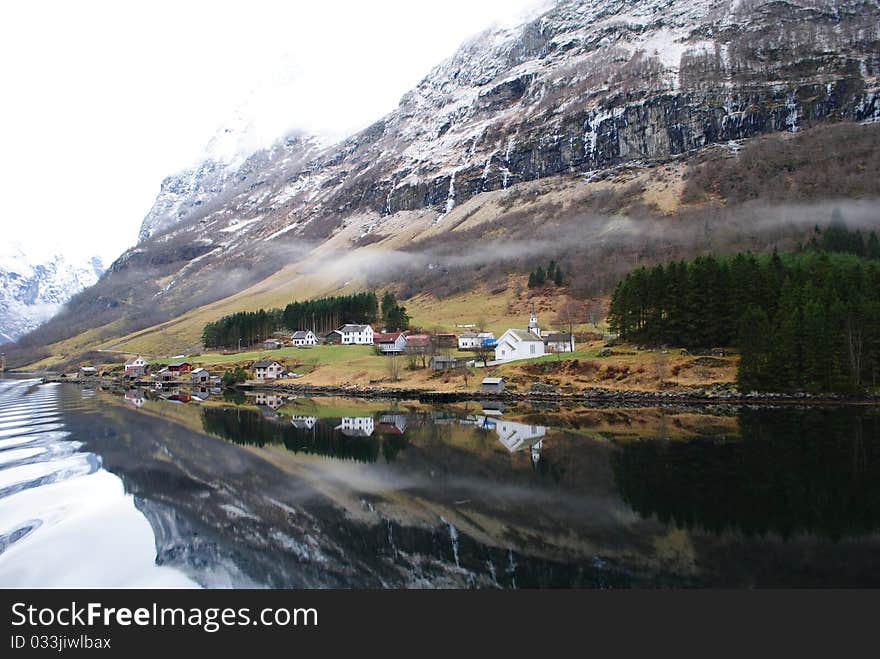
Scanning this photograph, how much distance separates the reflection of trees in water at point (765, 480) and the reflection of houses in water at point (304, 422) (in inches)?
1284

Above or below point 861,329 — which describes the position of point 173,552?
below

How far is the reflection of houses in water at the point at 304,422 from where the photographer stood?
58.4 metres

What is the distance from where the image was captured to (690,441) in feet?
132

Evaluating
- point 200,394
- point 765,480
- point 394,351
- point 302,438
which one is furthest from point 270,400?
point 765,480

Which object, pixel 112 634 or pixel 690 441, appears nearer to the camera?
pixel 112 634

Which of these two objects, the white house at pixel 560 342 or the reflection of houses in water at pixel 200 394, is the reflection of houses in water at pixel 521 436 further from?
the reflection of houses in water at pixel 200 394

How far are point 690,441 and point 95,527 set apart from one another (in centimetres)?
3684

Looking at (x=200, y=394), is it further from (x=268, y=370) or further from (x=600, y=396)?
(x=600, y=396)

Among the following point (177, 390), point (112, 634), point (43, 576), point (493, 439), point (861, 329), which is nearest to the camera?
point (112, 634)

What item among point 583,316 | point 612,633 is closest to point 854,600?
point 612,633

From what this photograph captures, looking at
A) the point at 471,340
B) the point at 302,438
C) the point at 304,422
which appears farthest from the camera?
the point at 471,340

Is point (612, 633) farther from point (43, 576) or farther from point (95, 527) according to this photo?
point (95, 527)

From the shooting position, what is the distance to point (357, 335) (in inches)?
5002

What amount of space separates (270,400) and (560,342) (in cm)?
4853
